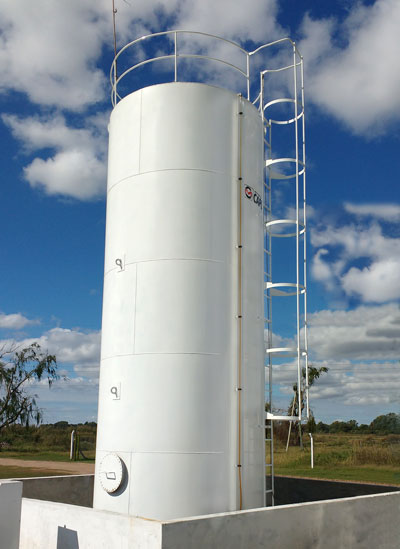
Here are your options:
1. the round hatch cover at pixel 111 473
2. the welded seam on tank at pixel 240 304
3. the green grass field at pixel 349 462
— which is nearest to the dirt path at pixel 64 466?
the green grass field at pixel 349 462

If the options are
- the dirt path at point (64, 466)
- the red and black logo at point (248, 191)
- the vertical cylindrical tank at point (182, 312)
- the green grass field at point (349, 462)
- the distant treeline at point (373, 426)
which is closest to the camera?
the vertical cylindrical tank at point (182, 312)

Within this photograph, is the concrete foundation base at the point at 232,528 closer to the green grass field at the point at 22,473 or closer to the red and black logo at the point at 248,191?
the red and black logo at the point at 248,191

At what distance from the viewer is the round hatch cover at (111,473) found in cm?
848

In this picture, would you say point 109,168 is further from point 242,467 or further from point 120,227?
point 242,467

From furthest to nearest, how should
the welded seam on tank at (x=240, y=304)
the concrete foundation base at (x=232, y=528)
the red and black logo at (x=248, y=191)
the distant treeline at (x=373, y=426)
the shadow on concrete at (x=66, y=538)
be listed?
the distant treeline at (x=373, y=426) → the red and black logo at (x=248, y=191) → the welded seam on tank at (x=240, y=304) → the shadow on concrete at (x=66, y=538) → the concrete foundation base at (x=232, y=528)

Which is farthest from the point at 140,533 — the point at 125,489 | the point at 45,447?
the point at 45,447

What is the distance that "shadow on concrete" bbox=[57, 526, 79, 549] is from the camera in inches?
303

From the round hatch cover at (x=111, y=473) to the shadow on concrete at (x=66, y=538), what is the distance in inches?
35.9

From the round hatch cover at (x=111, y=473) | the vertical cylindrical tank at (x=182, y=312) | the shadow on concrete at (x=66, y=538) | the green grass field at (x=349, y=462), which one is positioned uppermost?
the vertical cylindrical tank at (x=182, y=312)

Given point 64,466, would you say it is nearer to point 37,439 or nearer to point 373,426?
point 37,439

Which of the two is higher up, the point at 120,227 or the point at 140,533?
the point at 120,227

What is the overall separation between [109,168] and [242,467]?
17.7 ft

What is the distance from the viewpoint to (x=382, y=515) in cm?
942

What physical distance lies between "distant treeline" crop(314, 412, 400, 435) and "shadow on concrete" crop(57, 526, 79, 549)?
36880mm
